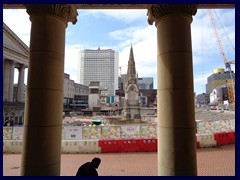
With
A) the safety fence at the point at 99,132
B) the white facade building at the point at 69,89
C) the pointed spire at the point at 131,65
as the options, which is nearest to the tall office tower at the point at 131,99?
the pointed spire at the point at 131,65

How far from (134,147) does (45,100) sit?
35.5 feet

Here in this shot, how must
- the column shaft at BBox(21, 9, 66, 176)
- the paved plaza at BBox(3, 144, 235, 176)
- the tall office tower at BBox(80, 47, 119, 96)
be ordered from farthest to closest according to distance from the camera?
the tall office tower at BBox(80, 47, 119, 96), the paved plaza at BBox(3, 144, 235, 176), the column shaft at BBox(21, 9, 66, 176)

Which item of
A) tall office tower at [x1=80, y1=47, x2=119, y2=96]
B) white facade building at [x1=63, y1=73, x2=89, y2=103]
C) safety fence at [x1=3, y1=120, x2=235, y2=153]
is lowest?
safety fence at [x1=3, y1=120, x2=235, y2=153]

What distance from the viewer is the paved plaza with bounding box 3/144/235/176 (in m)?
9.47

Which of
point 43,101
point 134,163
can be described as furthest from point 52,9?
point 134,163

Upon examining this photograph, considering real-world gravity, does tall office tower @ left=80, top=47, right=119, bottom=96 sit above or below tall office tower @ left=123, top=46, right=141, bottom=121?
above

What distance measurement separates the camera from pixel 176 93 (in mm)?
4797

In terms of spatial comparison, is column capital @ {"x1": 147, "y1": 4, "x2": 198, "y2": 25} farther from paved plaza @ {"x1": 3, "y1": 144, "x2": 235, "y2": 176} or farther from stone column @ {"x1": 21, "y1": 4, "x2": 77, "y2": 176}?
paved plaza @ {"x1": 3, "y1": 144, "x2": 235, "y2": 176}

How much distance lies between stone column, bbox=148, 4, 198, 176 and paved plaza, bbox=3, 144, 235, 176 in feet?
16.8

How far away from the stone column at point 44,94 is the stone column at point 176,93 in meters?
2.88

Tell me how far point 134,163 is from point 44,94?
326 inches

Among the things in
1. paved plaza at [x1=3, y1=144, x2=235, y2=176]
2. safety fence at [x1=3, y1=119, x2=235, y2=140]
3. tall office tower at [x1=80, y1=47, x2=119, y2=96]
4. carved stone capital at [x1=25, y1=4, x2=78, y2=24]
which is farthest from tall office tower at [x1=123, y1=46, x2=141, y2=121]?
tall office tower at [x1=80, y1=47, x2=119, y2=96]
